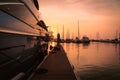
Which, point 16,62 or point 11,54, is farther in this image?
point 16,62

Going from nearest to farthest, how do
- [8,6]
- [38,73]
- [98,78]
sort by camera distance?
[8,6] → [38,73] → [98,78]

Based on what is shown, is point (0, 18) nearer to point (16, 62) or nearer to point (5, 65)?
point (5, 65)

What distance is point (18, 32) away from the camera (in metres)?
5.71

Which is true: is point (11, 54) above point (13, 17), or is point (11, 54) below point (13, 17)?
below

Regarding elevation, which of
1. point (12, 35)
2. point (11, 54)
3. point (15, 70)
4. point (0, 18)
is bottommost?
point (15, 70)

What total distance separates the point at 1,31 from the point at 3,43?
0.42 meters

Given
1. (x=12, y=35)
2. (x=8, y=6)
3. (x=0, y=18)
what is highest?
(x=8, y=6)

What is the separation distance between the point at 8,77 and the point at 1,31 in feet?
4.73

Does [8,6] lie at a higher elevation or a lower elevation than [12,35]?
higher

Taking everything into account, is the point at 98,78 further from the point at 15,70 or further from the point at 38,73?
the point at 15,70

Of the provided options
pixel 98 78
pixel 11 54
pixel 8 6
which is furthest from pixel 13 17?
pixel 98 78

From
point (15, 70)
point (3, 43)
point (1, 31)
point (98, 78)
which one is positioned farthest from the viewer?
point (98, 78)

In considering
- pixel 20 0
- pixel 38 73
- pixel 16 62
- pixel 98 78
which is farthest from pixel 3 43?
pixel 98 78

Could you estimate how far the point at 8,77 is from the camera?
5.16 meters
